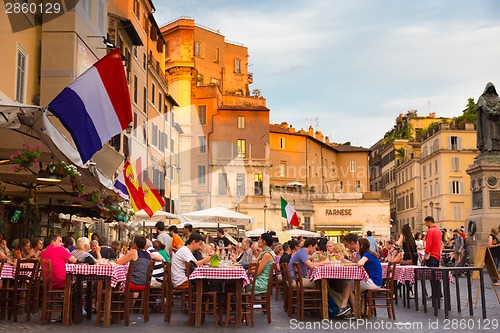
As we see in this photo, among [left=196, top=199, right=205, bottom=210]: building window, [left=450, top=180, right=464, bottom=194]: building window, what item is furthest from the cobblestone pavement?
[left=450, top=180, right=464, bottom=194]: building window

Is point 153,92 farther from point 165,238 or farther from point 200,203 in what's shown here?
point 165,238

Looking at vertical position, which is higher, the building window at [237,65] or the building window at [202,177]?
the building window at [237,65]

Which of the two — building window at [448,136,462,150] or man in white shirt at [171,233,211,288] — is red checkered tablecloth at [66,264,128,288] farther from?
building window at [448,136,462,150]

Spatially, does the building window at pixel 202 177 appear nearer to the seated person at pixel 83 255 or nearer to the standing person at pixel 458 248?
the standing person at pixel 458 248

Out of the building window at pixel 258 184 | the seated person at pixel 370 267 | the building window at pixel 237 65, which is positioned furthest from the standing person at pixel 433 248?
the building window at pixel 237 65

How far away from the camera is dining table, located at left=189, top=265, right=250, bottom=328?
11.1 m

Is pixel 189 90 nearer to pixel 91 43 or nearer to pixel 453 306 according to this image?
pixel 91 43

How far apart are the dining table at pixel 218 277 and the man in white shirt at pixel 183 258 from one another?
84 cm

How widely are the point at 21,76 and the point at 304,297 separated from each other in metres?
11.9

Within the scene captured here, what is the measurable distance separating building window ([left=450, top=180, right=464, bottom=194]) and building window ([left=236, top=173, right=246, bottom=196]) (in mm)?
24041

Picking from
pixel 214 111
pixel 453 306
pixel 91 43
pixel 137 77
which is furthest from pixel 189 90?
pixel 453 306

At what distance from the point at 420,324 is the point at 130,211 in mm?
10845

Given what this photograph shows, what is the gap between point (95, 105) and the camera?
11.5 metres

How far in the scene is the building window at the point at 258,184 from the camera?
210ft
